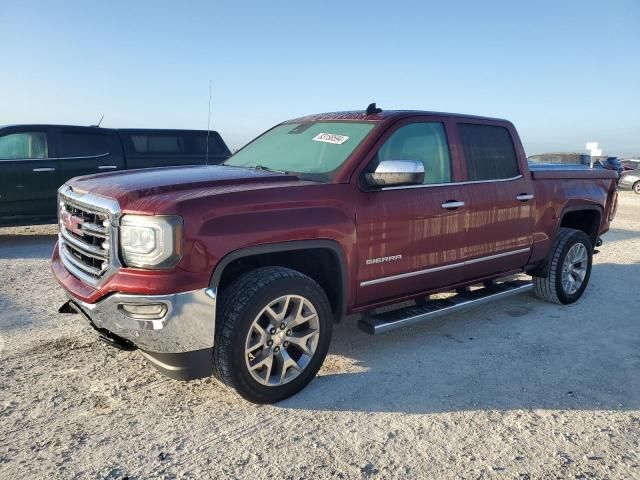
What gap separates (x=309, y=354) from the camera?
343 cm

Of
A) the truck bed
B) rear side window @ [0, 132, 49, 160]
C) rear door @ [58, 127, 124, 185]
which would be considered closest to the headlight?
the truck bed

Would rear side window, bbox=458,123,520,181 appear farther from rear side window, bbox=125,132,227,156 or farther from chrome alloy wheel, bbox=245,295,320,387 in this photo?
rear side window, bbox=125,132,227,156

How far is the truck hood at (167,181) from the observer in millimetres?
3049

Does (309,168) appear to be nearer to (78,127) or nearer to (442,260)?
(442,260)

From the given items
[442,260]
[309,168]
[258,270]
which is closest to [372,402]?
[258,270]

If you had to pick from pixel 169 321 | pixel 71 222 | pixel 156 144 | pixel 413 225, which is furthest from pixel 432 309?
pixel 156 144

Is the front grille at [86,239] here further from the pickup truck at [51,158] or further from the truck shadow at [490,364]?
Answer: the pickup truck at [51,158]

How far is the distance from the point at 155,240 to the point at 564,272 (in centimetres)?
444

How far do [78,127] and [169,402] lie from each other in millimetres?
7195

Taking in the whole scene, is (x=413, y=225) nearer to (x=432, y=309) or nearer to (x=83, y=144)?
(x=432, y=309)

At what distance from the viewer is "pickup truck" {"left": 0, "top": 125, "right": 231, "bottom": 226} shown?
836 centimetres

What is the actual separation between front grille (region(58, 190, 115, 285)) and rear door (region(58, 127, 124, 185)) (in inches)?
222

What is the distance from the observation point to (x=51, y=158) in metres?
8.68

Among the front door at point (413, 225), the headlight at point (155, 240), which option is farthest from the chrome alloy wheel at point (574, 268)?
the headlight at point (155, 240)
